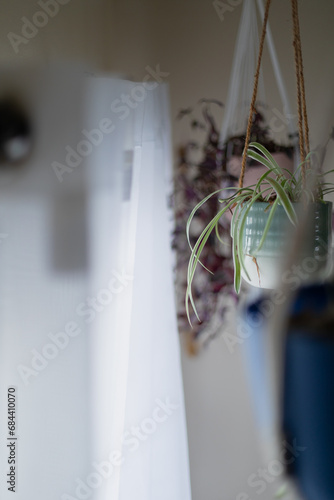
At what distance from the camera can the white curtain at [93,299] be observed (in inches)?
43.1

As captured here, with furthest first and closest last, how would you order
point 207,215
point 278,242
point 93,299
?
point 207,215
point 93,299
point 278,242

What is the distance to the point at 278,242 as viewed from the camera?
97cm

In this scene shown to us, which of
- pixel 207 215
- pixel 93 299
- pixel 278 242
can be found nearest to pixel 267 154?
pixel 278 242

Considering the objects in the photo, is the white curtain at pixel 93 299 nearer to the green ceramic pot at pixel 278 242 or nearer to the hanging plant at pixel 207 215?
the hanging plant at pixel 207 215

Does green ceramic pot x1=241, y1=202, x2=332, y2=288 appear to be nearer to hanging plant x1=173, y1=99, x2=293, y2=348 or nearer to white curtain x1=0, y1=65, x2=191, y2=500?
hanging plant x1=173, y1=99, x2=293, y2=348

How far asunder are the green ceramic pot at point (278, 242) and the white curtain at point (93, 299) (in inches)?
18.3

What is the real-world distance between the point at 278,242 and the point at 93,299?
539 millimetres

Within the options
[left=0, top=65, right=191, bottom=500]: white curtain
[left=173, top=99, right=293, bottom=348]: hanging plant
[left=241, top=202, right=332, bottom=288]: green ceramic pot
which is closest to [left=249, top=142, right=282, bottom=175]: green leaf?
[left=241, top=202, right=332, bottom=288]: green ceramic pot

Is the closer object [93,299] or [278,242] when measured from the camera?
[278,242]

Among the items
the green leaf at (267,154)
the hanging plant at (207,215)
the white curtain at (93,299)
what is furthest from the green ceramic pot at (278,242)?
the white curtain at (93,299)

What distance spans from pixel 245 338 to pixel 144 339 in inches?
21.4

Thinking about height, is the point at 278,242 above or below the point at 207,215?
below

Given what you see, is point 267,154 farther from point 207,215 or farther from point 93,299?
point 93,299

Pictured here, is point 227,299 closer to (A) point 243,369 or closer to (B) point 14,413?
(A) point 243,369
